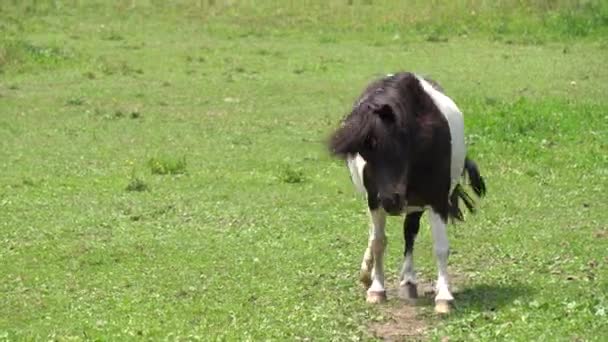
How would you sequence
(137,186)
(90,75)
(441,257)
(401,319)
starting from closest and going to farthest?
(401,319), (441,257), (137,186), (90,75)

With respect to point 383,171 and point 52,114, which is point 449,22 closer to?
point 52,114

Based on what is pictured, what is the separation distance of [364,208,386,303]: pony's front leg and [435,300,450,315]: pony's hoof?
555 mm

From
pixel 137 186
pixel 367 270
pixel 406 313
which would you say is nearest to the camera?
pixel 406 313

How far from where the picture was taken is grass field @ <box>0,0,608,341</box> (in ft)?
30.0

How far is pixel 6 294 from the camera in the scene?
9.97 metres

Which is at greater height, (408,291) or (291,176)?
(408,291)

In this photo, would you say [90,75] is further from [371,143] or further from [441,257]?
[371,143]

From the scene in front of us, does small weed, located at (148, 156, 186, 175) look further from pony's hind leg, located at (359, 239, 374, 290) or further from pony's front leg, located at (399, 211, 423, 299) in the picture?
pony's hind leg, located at (359, 239, 374, 290)

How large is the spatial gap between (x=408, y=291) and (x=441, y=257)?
516 mm

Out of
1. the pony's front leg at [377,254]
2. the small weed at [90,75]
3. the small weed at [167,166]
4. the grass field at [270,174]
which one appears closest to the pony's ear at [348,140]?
the pony's front leg at [377,254]

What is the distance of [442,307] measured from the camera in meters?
9.01

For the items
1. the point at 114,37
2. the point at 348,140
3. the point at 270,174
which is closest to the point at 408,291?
the point at 348,140

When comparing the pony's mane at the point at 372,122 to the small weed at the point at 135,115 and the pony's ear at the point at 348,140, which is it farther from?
the small weed at the point at 135,115

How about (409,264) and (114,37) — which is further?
(114,37)
